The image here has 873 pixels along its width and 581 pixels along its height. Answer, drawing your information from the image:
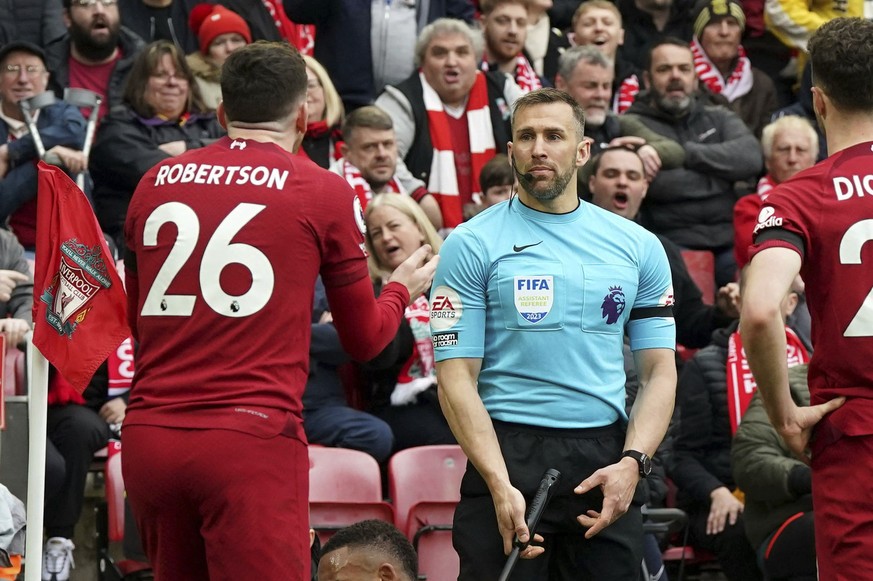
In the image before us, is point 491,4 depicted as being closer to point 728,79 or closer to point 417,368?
point 728,79

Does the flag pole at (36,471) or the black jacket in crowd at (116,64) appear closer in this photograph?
the flag pole at (36,471)

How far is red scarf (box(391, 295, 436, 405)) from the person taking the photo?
299 inches

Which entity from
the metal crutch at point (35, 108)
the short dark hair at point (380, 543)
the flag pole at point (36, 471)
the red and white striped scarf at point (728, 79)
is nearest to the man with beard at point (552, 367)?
the short dark hair at point (380, 543)

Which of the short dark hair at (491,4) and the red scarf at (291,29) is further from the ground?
the short dark hair at (491,4)

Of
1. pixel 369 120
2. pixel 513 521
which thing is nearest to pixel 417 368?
pixel 369 120

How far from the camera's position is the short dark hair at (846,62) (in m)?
4.46

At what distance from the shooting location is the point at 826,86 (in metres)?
4.54

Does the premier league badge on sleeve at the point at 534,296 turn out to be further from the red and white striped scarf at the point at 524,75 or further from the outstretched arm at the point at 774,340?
the red and white striped scarf at the point at 524,75

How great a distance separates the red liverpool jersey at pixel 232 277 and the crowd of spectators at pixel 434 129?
8.99 feet

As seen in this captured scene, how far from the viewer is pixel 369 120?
895cm


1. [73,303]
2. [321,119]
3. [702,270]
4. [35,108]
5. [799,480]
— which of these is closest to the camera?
[73,303]

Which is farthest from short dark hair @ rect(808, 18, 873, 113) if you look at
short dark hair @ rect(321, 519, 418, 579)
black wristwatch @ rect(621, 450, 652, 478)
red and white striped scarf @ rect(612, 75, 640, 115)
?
red and white striped scarf @ rect(612, 75, 640, 115)

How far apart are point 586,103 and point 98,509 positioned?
4463 mm

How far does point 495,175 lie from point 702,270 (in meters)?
1.69
